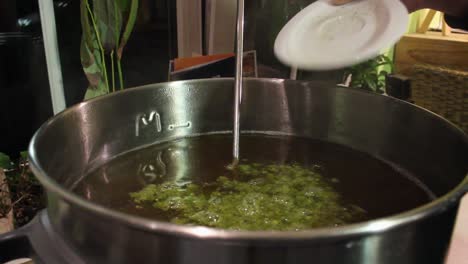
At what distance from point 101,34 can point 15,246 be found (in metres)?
0.77

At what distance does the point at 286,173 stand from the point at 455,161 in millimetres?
A: 256

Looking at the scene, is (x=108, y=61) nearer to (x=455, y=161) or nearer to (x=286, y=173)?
(x=286, y=173)

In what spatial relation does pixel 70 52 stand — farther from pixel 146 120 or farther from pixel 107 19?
pixel 146 120

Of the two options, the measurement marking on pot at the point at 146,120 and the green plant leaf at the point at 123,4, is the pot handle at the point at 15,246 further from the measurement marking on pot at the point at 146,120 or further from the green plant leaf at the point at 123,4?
the green plant leaf at the point at 123,4

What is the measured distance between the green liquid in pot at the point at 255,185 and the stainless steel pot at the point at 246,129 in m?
0.03

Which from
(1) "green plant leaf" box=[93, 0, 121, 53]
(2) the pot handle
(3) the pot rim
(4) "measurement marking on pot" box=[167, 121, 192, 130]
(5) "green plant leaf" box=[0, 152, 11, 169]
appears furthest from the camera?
(1) "green plant leaf" box=[93, 0, 121, 53]

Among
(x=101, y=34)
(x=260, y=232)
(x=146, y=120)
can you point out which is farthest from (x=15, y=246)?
(x=101, y=34)

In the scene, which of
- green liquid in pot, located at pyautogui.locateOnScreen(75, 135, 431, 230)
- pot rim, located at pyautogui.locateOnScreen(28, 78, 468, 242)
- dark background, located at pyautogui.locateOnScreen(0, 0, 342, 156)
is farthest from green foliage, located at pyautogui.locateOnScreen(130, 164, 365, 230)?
dark background, located at pyautogui.locateOnScreen(0, 0, 342, 156)

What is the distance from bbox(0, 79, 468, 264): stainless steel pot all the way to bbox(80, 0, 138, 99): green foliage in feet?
1.29

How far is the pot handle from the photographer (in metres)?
0.43

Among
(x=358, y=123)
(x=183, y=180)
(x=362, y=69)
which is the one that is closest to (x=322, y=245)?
(x=183, y=180)

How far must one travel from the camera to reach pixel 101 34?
1104 millimetres

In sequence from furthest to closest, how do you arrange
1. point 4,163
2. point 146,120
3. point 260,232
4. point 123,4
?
point 123,4 < point 4,163 < point 146,120 < point 260,232

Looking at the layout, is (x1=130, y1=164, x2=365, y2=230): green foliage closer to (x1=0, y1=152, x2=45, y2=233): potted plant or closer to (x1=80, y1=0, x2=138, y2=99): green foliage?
(x1=0, y1=152, x2=45, y2=233): potted plant
